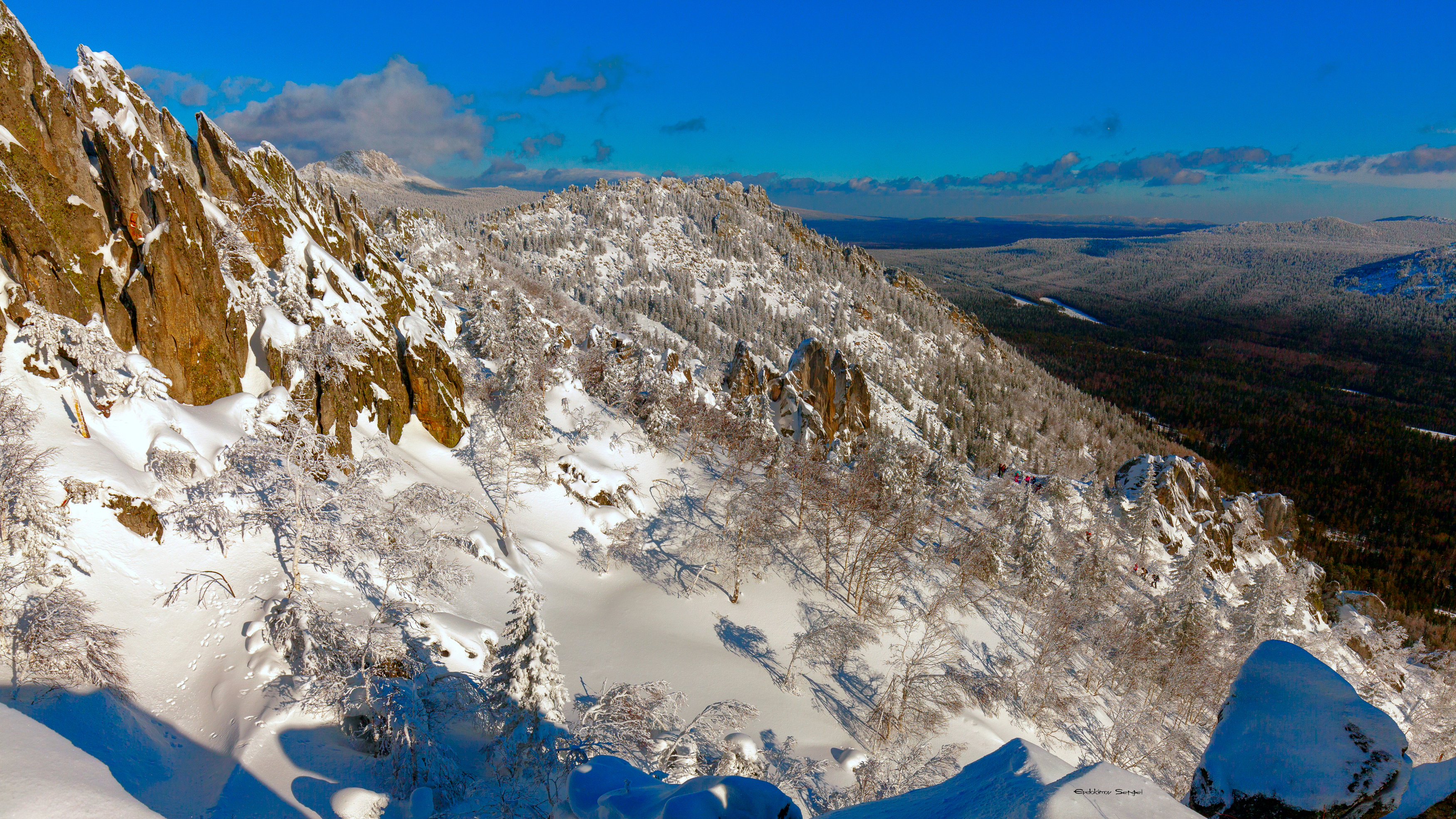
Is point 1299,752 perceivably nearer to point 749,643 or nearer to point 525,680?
point 525,680

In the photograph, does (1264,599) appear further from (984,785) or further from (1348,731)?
(984,785)

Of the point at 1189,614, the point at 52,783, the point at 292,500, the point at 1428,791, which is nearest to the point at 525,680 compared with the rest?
the point at 52,783

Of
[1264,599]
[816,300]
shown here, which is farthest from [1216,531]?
[816,300]

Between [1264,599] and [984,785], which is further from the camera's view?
[1264,599]

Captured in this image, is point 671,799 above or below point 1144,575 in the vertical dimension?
above

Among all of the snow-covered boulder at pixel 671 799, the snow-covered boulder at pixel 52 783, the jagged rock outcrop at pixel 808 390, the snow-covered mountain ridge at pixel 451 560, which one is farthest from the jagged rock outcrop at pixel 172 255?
the jagged rock outcrop at pixel 808 390

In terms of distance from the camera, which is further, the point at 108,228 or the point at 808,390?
the point at 808,390
